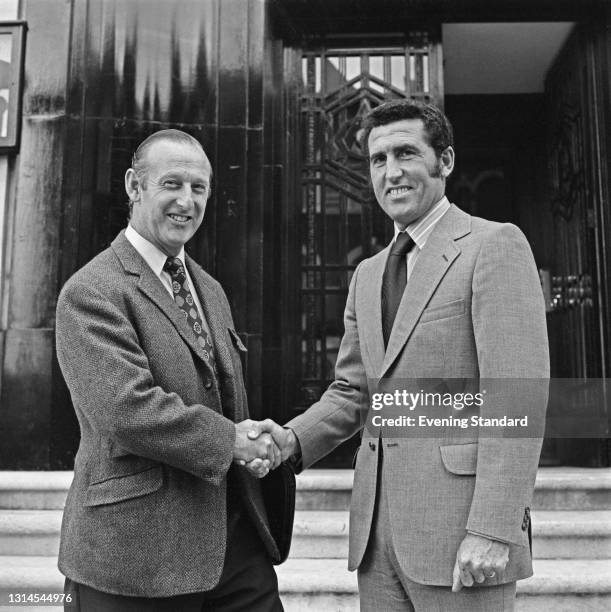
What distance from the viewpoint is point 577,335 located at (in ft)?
20.6

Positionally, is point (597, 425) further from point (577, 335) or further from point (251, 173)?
point (251, 173)

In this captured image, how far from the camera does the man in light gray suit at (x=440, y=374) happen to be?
7.29 feet

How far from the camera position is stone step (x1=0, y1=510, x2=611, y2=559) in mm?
4340

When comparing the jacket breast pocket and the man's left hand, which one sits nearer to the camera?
the man's left hand

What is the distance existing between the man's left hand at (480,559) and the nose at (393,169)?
1267mm

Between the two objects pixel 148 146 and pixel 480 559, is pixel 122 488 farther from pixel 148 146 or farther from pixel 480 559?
pixel 148 146

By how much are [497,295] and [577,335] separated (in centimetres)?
435

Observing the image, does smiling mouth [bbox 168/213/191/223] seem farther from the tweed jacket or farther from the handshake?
the handshake

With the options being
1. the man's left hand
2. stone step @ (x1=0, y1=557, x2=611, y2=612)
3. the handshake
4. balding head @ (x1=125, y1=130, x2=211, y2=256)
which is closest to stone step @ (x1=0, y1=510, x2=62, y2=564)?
stone step @ (x1=0, y1=557, x2=611, y2=612)

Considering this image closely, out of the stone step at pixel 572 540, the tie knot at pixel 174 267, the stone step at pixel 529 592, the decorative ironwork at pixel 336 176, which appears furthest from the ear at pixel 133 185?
the decorative ironwork at pixel 336 176

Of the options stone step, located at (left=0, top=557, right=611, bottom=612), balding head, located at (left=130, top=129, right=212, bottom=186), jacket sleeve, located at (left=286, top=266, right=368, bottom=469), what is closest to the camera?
balding head, located at (left=130, top=129, right=212, bottom=186)

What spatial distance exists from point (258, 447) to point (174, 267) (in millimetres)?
725

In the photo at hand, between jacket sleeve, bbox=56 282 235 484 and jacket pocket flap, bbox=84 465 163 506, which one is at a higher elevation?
jacket sleeve, bbox=56 282 235 484

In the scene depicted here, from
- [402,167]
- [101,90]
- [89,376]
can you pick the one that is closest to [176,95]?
[101,90]
